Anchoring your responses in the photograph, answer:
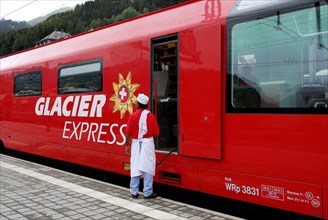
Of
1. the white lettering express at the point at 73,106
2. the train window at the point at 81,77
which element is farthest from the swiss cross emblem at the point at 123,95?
the train window at the point at 81,77

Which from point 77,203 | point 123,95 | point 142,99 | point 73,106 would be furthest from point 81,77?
point 77,203

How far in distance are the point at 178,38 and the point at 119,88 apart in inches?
65.4

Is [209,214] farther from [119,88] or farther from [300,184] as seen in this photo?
[119,88]

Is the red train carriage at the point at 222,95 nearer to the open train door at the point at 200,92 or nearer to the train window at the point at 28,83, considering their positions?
the open train door at the point at 200,92

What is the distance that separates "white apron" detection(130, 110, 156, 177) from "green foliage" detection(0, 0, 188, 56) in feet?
154

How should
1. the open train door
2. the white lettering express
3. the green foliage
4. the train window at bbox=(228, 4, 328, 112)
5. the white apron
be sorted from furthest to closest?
the green foliage
the white lettering express
the white apron
the open train door
the train window at bbox=(228, 4, 328, 112)

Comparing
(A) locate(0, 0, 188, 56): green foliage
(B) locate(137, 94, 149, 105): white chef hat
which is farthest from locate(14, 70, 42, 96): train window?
(A) locate(0, 0, 188, 56): green foliage

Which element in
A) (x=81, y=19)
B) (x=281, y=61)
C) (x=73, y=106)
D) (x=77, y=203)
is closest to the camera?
(x=281, y=61)

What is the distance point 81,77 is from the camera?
741 centimetres

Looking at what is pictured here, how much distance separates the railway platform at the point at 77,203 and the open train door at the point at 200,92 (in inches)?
31.8

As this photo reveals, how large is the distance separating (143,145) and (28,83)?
17.8 feet

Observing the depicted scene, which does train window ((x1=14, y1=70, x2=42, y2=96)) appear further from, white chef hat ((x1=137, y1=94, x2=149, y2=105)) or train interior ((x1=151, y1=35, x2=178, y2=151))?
white chef hat ((x1=137, y1=94, x2=149, y2=105))

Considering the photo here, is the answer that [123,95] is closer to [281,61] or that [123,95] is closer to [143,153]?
[143,153]

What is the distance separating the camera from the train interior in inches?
239
